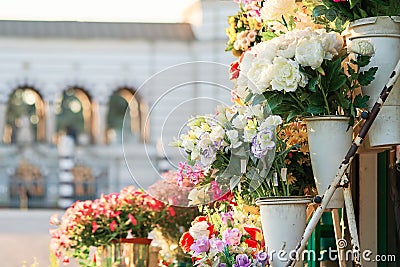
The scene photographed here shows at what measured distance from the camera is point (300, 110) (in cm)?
273

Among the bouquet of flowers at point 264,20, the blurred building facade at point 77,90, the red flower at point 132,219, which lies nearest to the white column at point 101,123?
the blurred building facade at point 77,90

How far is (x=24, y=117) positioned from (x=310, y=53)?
56.7 feet

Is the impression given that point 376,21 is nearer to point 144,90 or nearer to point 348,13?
point 348,13

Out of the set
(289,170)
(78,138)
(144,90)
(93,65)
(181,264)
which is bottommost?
(181,264)

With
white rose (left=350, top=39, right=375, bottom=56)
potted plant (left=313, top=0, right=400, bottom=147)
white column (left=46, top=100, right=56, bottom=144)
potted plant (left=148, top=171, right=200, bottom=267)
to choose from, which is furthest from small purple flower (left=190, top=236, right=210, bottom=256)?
white column (left=46, top=100, right=56, bottom=144)

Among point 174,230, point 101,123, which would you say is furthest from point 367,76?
point 101,123

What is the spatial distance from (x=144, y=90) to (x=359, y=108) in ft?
2.13

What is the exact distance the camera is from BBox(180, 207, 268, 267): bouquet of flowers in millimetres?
2754

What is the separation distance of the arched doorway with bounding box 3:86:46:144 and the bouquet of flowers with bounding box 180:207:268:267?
16.5 m

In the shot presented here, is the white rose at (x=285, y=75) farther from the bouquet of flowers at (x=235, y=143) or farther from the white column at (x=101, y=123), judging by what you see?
the white column at (x=101, y=123)

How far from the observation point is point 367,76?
267 cm

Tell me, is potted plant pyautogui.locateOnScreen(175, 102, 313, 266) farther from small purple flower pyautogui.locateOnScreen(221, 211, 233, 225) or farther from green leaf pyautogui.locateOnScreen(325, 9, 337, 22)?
green leaf pyautogui.locateOnScreen(325, 9, 337, 22)

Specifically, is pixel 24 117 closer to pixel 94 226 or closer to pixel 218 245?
pixel 94 226

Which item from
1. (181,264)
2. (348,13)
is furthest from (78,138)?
(348,13)
